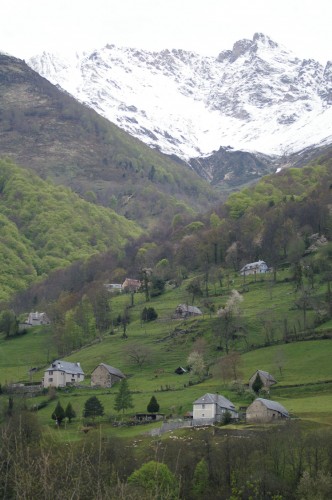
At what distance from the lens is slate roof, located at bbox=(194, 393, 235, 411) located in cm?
8838

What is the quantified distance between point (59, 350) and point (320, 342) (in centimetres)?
4619

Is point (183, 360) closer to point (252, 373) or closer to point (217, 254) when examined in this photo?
point (252, 373)

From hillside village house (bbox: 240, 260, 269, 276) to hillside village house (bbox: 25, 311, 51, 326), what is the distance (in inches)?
1520

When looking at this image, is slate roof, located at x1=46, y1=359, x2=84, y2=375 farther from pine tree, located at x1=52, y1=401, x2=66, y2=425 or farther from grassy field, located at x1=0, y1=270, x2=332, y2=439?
pine tree, located at x1=52, y1=401, x2=66, y2=425

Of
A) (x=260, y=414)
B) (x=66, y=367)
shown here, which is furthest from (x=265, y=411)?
(x=66, y=367)

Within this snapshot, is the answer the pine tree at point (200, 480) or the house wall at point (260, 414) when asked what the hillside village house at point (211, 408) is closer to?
the house wall at point (260, 414)

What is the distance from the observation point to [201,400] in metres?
89.3

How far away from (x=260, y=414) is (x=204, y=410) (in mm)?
6500

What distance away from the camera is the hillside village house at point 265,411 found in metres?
82.7

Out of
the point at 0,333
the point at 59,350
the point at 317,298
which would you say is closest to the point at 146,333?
the point at 59,350

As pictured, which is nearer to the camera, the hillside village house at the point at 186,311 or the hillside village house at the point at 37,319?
the hillside village house at the point at 186,311

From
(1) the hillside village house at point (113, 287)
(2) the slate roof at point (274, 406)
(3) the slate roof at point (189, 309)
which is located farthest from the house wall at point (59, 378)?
(1) the hillside village house at point (113, 287)

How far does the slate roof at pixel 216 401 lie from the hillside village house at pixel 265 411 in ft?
8.88

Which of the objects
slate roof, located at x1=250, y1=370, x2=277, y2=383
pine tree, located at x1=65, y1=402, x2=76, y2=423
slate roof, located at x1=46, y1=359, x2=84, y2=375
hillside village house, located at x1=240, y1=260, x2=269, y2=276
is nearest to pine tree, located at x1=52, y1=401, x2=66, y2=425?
pine tree, located at x1=65, y1=402, x2=76, y2=423
